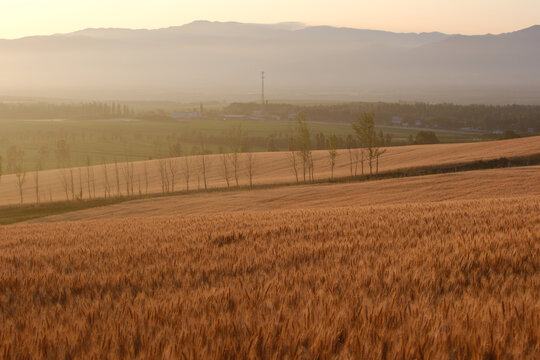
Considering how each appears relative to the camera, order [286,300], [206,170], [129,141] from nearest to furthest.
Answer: [286,300]
[206,170]
[129,141]

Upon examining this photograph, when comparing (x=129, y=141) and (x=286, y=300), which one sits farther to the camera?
(x=129, y=141)

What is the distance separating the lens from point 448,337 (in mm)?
3367

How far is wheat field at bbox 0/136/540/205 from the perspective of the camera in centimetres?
7694

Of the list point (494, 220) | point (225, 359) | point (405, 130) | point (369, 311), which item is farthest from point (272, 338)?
point (405, 130)

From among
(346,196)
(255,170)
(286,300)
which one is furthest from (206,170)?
(286,300)

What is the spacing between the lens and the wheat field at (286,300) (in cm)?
325

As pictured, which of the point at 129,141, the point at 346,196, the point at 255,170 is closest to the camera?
the point at 346,196

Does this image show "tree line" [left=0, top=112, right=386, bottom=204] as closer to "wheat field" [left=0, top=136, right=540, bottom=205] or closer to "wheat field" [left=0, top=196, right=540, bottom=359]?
"wheat field" [left=0, top=136, right=540, bottom=205]

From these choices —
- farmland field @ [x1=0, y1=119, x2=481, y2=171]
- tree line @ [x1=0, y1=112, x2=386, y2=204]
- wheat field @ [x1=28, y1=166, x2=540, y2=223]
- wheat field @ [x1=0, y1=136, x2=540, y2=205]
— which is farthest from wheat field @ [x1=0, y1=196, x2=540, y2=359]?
farmland field @ [x1=0, y1=119, x2=481, y2=171]

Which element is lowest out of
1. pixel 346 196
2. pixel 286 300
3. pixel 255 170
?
pixel 255 170

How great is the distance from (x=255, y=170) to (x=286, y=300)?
93340mm

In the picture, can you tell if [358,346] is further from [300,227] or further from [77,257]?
[300,227]

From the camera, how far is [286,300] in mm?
4516

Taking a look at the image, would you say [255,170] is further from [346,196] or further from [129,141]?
[129,141]
